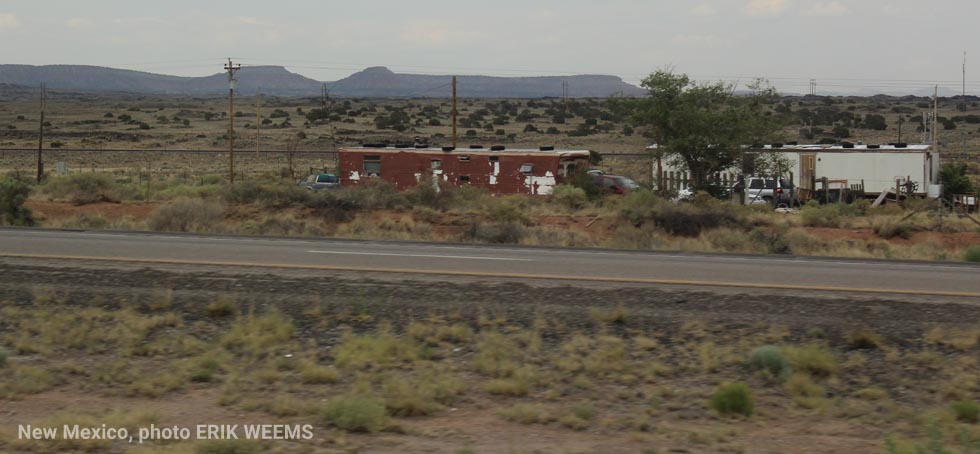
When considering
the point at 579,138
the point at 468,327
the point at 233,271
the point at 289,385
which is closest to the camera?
the point at 289,385

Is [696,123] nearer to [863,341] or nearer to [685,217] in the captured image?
[685,217]

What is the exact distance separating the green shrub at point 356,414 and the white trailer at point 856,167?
122ft

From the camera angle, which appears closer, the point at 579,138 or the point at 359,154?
the point at 359,154

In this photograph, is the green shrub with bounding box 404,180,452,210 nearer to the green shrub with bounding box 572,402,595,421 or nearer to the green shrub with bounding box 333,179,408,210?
the green shrub with bounding box 333,179,408,210

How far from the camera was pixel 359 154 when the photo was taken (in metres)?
46.4

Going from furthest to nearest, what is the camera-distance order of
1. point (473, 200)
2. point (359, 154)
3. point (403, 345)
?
point (359, 154) < point (473, 200) < point (403, 345)

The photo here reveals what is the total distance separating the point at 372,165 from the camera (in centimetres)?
4631

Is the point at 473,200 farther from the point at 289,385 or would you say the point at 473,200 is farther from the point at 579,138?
the point at 579,138

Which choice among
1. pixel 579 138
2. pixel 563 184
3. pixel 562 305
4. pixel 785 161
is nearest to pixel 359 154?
pixel 563 184

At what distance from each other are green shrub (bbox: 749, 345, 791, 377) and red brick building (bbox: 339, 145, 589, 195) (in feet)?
105

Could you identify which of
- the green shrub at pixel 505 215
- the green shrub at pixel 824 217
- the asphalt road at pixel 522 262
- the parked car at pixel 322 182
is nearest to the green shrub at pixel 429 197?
the green shrub at pixel 505 215

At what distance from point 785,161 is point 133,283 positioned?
3606 cm

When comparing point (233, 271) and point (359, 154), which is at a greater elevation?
point (359, 154)

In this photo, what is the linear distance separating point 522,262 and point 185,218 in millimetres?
14045
